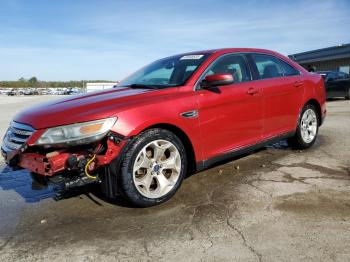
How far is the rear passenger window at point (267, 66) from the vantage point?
5074 mm

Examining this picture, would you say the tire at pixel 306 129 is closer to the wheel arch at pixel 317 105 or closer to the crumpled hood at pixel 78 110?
the wheel arch at pixel 317 105

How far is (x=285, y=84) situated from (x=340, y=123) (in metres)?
4.26

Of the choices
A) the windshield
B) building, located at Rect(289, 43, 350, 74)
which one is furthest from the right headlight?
building, located at Rect(289, 43, 350, 74)

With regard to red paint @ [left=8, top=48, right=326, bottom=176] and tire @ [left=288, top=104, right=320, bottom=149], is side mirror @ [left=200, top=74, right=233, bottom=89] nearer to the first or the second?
red paint @ [left=8, top=48, right=326, bottom=176]

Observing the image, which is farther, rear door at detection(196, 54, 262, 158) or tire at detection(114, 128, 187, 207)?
rear door at detection(196, 54, 262, 158)

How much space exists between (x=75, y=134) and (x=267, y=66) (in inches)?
123

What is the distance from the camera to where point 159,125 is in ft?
12.2

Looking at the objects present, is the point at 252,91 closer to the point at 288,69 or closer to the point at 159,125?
the point at 288,69

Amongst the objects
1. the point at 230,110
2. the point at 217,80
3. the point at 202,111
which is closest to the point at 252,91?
the point at 230,110

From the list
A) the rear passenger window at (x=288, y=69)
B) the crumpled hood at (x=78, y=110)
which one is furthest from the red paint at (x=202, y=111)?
the rear passenger window at (x=288, y=69)

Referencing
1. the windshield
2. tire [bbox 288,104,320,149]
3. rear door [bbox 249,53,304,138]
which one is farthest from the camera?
tire [bbox 288,104,320,149]

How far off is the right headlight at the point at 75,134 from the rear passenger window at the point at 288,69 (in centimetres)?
334

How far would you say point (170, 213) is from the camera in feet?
11.5

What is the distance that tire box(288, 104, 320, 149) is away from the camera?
5770 mm
